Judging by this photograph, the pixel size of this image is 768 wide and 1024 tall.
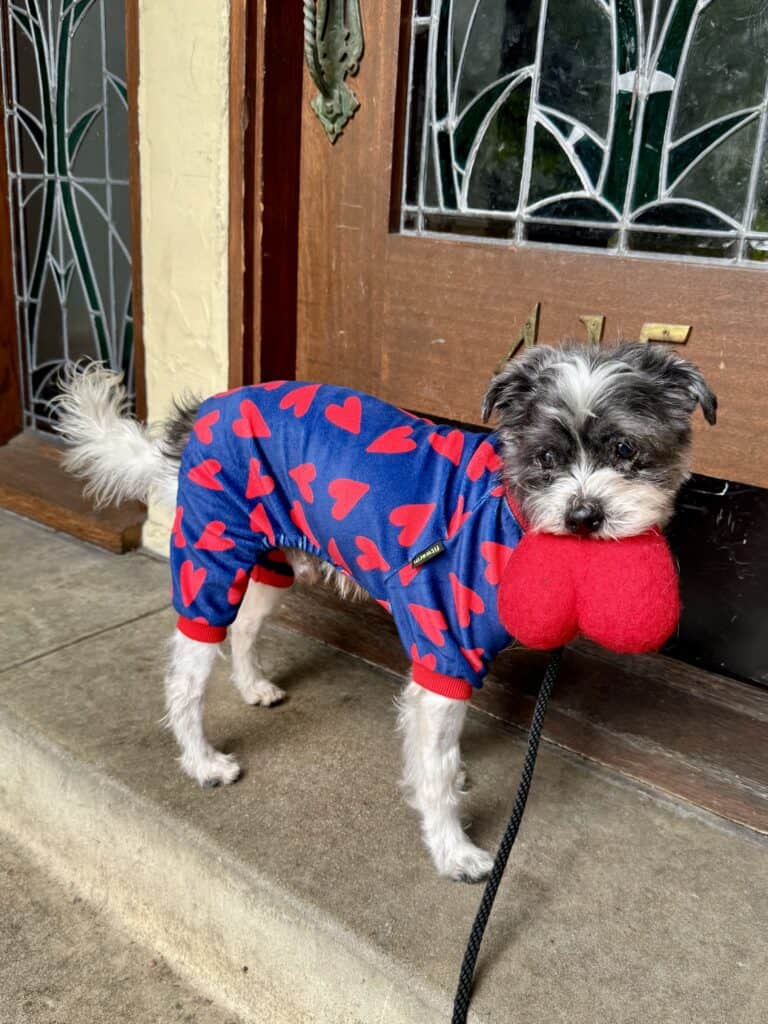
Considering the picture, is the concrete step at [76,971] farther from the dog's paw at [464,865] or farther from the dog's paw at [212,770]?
the dog's paw at [464,865]

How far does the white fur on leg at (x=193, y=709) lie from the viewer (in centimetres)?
221

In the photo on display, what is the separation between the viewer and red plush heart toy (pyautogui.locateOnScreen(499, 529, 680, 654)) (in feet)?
4.91

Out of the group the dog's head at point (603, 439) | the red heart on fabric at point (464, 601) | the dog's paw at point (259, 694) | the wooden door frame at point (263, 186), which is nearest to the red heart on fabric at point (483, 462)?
the dog's head at point (603, 439)

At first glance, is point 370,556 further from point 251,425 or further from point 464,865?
point 464,865

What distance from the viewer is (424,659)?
188 centimetres

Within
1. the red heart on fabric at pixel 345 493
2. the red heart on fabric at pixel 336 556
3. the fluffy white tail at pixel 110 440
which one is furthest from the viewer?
the fluffy white tail at pixel 110 440

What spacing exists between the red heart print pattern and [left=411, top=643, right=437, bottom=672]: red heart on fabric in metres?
0.23

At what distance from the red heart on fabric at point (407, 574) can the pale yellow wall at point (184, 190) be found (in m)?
1.49

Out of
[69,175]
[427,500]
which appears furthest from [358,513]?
[69,175]

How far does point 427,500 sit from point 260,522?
475mm

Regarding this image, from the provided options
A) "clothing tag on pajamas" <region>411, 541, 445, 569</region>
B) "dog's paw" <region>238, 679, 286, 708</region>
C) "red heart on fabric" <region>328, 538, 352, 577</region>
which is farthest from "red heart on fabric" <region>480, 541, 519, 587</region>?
"dog's paw" <region>238, 679, 286, 708</region>

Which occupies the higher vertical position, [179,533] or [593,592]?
[593,592]

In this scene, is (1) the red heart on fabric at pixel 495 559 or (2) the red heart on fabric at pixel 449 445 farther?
(2) the red heart on fabric at pixel 449 445

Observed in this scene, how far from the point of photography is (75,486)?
12.7 ft
